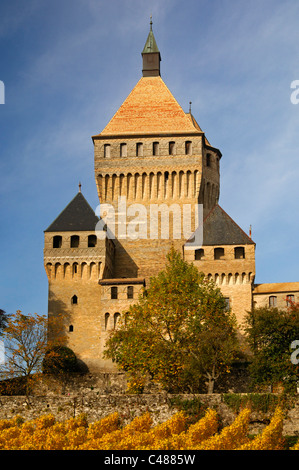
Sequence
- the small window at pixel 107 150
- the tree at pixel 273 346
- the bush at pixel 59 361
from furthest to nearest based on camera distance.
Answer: the small window at pixel 107 150
the bush at pixel 59 361
the tree at pixel 273 346

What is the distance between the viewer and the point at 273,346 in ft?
129

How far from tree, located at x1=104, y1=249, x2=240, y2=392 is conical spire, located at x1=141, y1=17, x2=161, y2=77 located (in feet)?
78.9

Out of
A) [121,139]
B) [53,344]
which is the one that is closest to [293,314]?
[53,344]

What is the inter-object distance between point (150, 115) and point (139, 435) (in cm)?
3568

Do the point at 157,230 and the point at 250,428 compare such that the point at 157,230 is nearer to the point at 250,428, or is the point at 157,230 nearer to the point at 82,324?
the point at 82,324

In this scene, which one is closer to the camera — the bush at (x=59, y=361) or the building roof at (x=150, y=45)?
the bush at (x=59, y=361)

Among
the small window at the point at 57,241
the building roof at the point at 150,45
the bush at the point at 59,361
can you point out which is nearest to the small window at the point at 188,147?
the building roof at the point at 150,45

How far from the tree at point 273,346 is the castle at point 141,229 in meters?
8.94

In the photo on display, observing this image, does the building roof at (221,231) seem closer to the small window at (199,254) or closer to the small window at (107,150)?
the small window at (199,254)

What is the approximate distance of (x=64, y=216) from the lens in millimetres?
53469

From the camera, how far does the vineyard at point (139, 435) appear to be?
27875 mm

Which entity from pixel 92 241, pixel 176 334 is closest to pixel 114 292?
pixel 92 241

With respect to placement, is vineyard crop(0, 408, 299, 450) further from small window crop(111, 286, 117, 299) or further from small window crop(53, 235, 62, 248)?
small window crop(53, 235, 62, 248)

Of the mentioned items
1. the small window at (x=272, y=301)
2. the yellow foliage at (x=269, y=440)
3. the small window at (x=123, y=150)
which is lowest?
the yellow foliage at (x=269, y=440)
